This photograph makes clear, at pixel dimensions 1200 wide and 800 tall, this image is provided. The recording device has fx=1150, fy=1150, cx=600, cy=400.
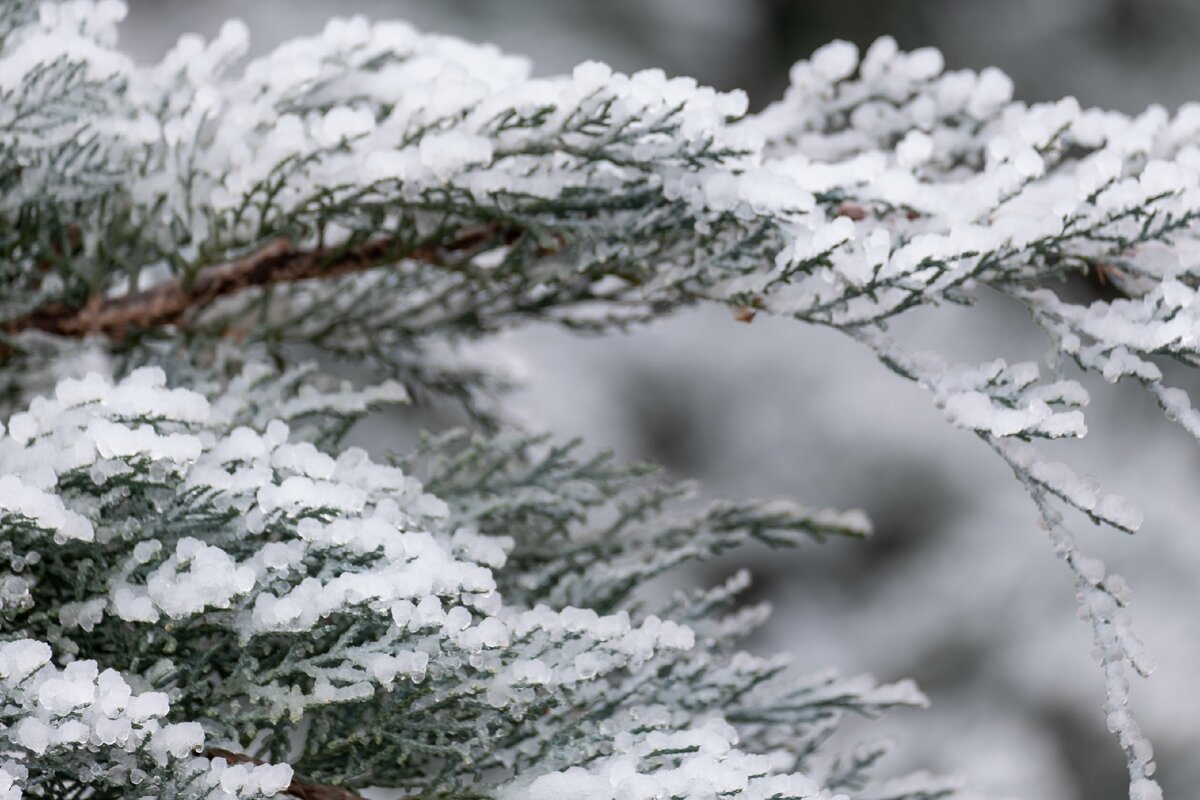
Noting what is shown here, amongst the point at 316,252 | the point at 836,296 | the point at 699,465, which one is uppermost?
the point at 699,465

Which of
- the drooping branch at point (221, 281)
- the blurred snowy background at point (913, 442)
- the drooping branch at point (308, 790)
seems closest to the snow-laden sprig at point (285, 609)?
the drooping branch at point (308, 790)

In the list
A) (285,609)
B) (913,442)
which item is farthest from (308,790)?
(913,442)

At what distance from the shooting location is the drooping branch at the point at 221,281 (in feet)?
3.26

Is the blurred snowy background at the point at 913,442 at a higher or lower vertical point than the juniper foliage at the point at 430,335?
higher

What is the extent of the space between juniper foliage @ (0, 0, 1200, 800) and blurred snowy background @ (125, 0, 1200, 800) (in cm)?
196

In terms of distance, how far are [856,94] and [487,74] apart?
34 centimetres

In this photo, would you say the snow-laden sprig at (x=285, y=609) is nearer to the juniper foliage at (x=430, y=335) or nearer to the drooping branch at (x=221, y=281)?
the juniper foliage at (x=430, y=335)

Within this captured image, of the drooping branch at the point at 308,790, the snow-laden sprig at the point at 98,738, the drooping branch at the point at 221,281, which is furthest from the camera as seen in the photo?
the drooping branch at the point at 221,281

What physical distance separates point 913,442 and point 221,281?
2684mm

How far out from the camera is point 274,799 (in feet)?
2.33

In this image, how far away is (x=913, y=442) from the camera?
3.38 m

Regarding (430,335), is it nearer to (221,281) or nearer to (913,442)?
(221,281)

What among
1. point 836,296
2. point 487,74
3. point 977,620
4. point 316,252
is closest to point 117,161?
point 316,252

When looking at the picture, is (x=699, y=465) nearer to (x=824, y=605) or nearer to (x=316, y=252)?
(x=824, y=605)
